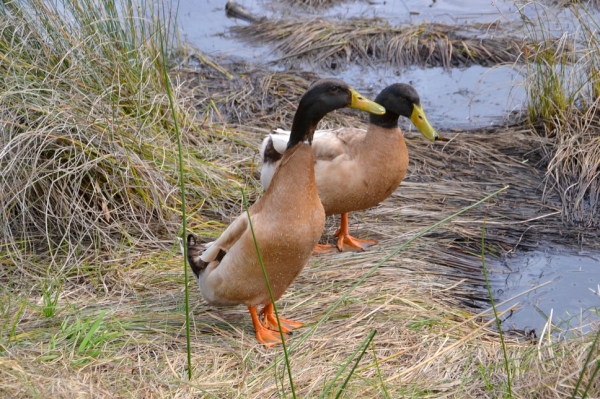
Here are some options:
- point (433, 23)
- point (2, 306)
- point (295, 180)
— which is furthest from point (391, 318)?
point (433, 23)

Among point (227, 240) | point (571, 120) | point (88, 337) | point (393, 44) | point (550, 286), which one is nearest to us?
point (88, 337)

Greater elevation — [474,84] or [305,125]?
[305,125]

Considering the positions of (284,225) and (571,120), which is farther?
(571,120)

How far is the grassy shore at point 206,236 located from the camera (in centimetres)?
304

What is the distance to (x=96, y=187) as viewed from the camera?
14.2 feet

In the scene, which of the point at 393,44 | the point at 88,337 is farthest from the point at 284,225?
the point at 393,44

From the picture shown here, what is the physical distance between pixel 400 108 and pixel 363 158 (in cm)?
40

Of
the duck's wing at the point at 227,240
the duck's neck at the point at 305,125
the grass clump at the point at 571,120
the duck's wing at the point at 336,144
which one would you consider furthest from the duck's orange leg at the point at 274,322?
the grass clump at the point at 571,120

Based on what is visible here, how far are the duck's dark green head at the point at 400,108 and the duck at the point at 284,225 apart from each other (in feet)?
3.33

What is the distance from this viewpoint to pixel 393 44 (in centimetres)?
734

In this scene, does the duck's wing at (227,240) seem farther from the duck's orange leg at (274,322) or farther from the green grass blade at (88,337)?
the green grass blade at (88,337)

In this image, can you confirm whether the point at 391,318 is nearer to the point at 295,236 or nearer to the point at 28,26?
the point at 295,236

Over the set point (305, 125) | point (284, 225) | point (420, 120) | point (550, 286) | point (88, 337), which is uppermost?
point (305, 125)

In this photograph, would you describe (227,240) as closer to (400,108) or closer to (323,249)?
(323,249)
